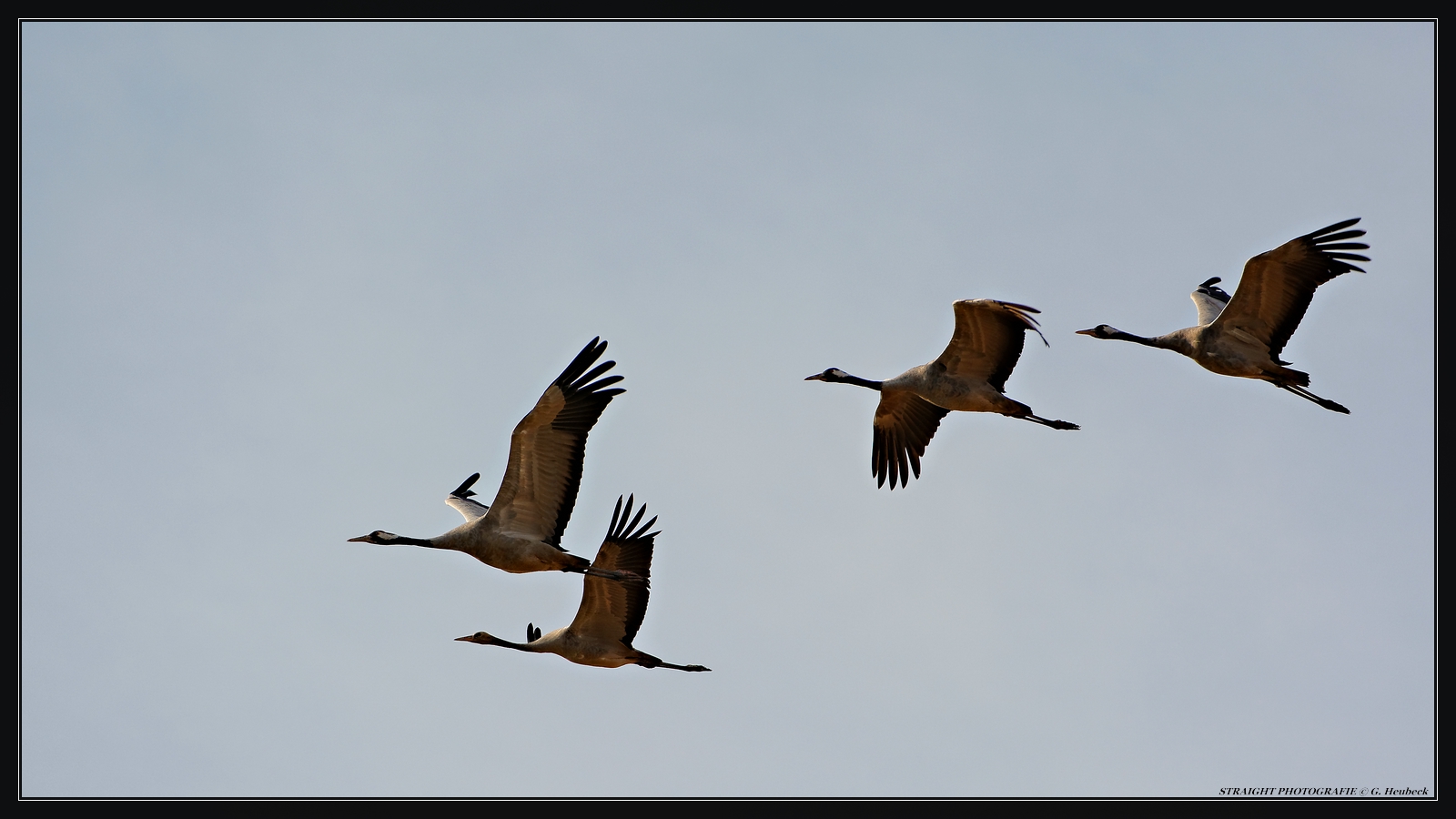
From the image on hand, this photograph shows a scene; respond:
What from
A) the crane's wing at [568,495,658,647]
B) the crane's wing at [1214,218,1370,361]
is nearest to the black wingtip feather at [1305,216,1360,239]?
the crane's wing at [1214,218,1370,361]

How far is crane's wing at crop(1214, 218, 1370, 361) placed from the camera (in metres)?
21.1

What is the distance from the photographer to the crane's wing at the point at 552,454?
65.8 feet

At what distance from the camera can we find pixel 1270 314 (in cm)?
2173

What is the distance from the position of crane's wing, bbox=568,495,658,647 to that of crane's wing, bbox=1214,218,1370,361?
783cm

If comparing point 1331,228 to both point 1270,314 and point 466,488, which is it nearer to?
point 1270,314

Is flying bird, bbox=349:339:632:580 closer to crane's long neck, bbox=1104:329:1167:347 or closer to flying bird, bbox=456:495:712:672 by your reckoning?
flying bird, bbox=456:495:712:672

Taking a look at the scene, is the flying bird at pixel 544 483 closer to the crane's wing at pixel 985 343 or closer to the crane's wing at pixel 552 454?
the crane's wing at pixel 552 454

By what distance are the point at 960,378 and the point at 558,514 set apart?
5.51m

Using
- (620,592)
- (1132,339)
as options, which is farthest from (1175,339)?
(620,592)

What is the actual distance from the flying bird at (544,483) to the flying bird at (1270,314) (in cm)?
763

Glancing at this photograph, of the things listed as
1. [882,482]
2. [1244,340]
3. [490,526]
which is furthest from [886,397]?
[490,526]

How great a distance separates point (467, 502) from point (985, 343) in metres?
7.38
